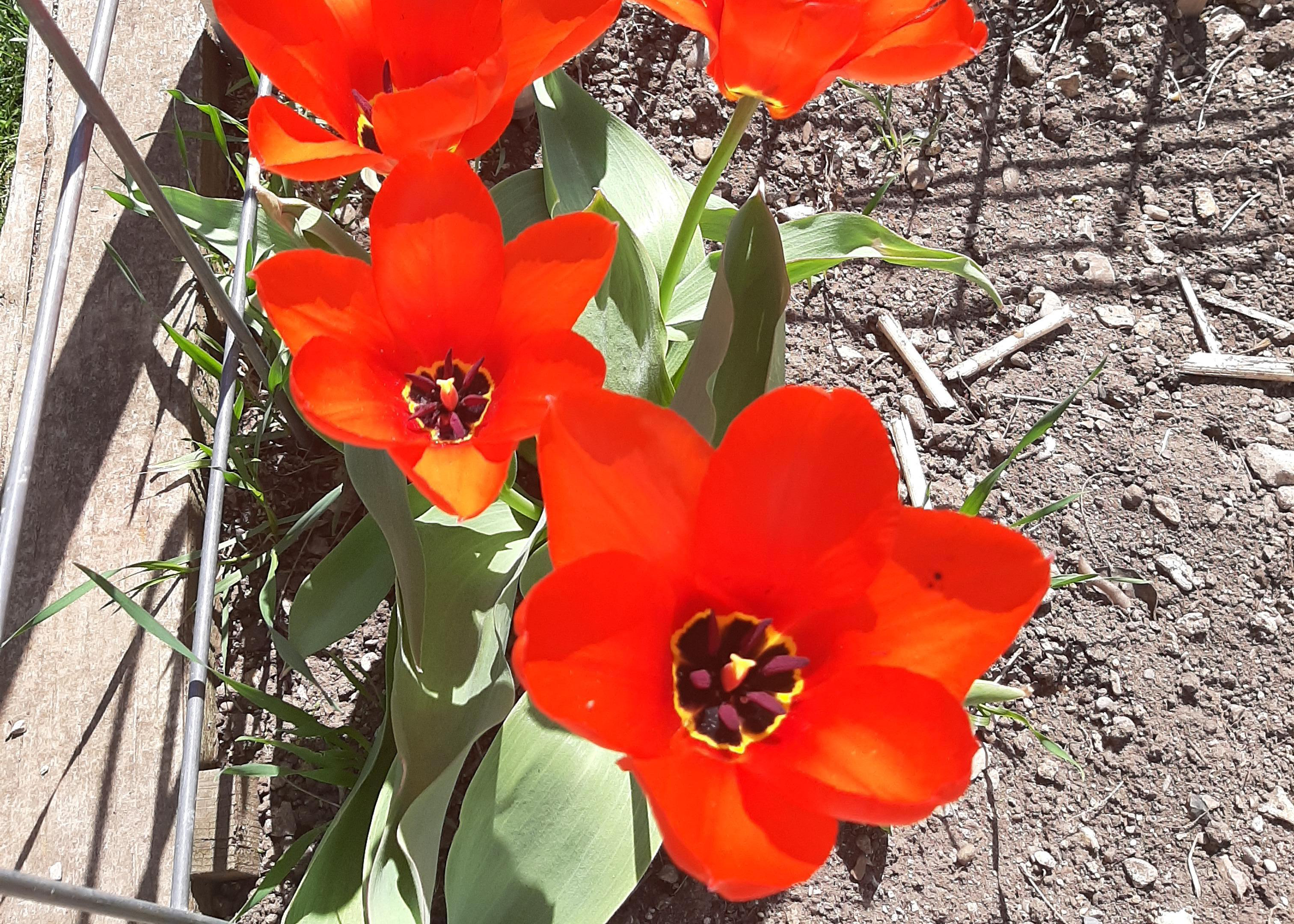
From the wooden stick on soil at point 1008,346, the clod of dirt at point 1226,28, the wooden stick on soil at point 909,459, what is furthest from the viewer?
the clod of dirt at point 1226,28

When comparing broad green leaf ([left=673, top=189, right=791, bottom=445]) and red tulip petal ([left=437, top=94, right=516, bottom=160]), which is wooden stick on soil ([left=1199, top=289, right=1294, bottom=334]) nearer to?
broad green leaf ([left=673, top=189, right=791, bottom=445])

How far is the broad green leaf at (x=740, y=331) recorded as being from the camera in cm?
96

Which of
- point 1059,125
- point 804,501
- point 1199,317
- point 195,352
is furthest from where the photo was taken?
point 1059,125

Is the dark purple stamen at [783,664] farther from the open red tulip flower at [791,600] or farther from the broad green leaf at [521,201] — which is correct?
the broad green leaf at [521,201]

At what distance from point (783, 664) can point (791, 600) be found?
5 cm

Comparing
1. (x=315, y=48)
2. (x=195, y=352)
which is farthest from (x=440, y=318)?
(x=195, y=352)

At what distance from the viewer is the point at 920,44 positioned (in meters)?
0.88

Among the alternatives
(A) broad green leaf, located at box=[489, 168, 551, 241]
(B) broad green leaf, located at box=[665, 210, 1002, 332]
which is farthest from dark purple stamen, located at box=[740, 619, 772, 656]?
(A) broad green leaf, located at box=[489, 168, 551, 241]

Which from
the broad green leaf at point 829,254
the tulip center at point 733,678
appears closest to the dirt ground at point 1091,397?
the broad green leaf at point 829,254

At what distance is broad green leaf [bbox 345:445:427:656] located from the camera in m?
0.92

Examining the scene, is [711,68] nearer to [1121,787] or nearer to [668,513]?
[668,513]

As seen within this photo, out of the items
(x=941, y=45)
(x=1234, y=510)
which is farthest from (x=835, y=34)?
(x=1234, y=510)

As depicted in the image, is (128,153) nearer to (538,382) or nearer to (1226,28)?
(538,382)

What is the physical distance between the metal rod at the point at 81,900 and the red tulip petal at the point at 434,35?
0.73 m
